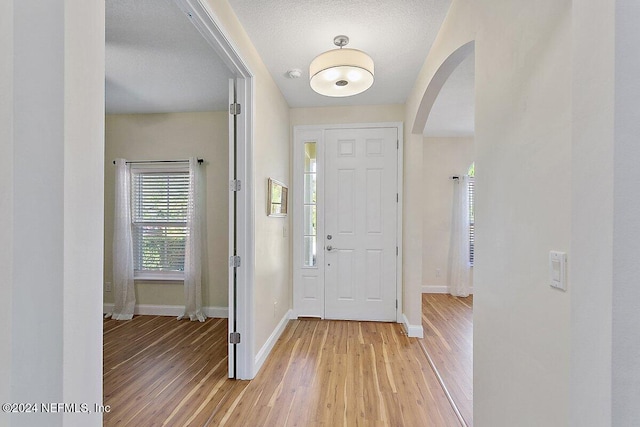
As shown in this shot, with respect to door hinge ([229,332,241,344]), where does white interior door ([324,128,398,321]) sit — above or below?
above

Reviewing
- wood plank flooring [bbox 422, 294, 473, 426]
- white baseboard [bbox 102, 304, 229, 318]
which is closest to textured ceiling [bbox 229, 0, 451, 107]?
wood plank flooring [bbox 422, 294, 473, 426]

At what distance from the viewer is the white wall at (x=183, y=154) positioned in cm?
384

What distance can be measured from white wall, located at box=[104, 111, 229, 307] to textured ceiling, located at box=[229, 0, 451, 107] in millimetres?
1525

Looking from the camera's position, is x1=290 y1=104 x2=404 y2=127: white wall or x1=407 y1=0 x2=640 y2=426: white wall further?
x1=290 y1=104 x2=404 y2=127: white wall

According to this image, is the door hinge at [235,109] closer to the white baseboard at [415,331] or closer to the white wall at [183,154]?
the white wall at [183,154]

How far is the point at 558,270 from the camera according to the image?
0.87 m

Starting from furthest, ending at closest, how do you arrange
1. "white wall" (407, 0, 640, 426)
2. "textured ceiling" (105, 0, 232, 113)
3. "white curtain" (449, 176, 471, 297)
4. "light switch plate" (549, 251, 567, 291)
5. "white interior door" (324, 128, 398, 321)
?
"white curtain" (449, 176, 471, 297)
"white interior door" (324, 128, 398, 321)
"textured ceiling" (105, 0, 232, 113)
"light switch plate" (549, 251, 567, 291)
"white wall" (407, 0, 640, 426)

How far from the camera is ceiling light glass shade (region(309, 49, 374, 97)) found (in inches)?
76.4

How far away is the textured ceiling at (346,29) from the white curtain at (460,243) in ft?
8.73

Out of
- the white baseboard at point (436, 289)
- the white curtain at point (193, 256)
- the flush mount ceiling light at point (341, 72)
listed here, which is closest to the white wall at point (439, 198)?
the white baseboard at point (436, 289)

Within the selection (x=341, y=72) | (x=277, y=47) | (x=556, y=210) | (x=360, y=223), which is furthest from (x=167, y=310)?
(x=556, y=210)

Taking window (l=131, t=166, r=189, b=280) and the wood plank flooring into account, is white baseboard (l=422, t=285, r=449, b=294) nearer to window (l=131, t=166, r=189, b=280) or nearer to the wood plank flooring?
the wood plank flooring

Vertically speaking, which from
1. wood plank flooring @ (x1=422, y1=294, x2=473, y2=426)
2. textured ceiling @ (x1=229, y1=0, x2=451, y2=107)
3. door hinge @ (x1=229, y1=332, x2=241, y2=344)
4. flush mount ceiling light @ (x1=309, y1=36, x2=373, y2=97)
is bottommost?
wood plank flooring @ (x1=422, y1=294, x2=473, y2=426)

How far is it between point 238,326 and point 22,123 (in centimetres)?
192
